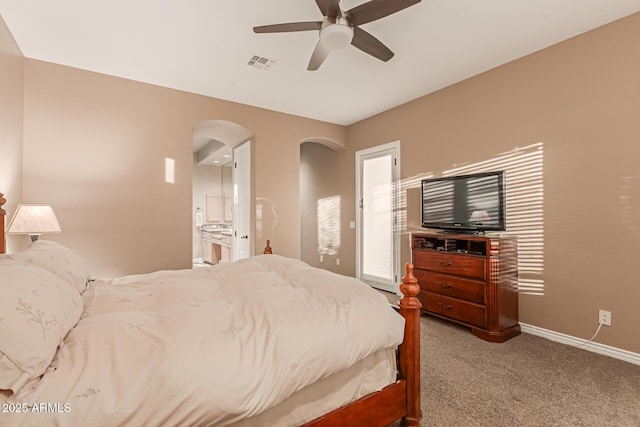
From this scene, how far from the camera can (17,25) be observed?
261 centimetres

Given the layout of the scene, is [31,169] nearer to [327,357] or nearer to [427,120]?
[327,357]

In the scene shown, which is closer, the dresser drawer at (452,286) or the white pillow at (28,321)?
the white pillow at (28,321)

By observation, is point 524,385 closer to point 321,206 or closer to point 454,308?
point 454,308

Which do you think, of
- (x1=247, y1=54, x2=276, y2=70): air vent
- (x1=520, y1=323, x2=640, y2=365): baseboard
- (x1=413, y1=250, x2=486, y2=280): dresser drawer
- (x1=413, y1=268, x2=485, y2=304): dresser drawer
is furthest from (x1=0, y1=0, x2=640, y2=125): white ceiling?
(x1=520, y1=323, x2=640, y2=365): baseboard

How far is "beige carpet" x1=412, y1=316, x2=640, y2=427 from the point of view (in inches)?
71.2

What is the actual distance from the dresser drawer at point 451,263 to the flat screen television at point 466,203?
0.38 metres

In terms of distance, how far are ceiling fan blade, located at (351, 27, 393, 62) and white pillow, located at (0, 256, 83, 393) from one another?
2328 mm

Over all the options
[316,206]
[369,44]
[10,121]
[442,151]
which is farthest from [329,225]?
[10,121]

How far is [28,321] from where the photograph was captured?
968mm

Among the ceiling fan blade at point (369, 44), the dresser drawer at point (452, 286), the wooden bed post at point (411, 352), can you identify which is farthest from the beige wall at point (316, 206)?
the wooden bed post at point (411, 352)

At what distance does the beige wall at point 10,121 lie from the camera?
2.53 metres

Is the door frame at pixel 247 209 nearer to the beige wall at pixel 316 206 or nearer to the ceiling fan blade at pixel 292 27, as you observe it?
the beige wall at pixel 316 206

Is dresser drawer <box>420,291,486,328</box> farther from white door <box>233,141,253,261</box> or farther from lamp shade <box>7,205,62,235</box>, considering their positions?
lamp shade <box>7,205,62,235</box>

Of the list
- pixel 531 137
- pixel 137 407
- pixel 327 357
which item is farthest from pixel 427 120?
pixel 137 407
